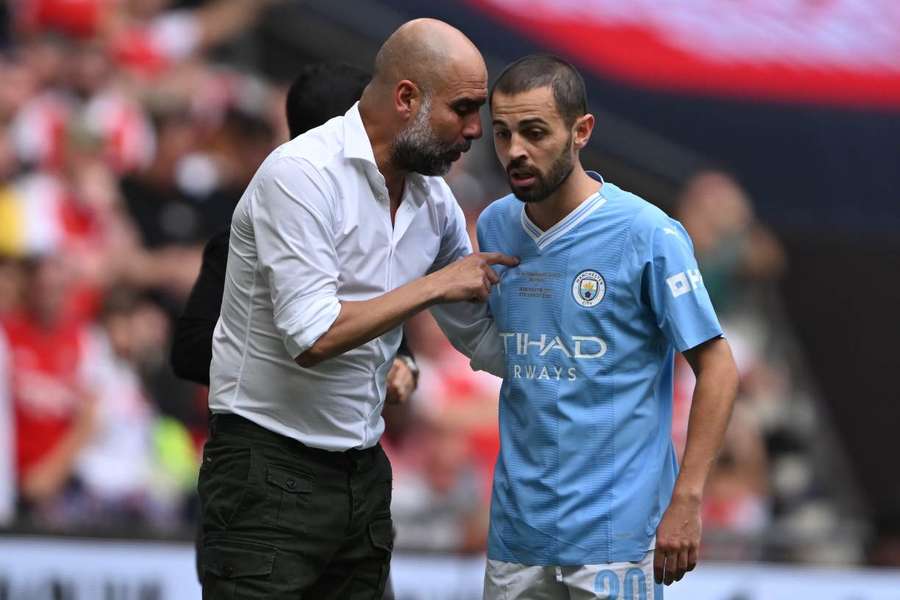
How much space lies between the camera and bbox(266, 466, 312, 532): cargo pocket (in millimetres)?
3654

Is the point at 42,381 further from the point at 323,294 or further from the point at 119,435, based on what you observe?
the point at 323,294

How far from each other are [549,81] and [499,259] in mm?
428

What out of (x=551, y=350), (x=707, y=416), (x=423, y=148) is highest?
(x=423, y=148)

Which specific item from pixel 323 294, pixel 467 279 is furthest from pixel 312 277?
pixel 467 279

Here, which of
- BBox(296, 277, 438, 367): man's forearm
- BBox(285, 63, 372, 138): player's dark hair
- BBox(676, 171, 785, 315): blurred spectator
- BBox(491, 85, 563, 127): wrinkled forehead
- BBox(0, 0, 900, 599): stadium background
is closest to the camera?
BBox(296, 277, 438, 367): man's forearm

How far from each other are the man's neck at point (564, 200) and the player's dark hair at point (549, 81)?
16cm

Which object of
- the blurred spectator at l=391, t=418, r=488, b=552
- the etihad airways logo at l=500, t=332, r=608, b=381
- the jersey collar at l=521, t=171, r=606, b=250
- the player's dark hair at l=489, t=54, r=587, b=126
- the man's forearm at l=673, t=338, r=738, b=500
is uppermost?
the player's dark hair at l=489, t=54, r=587, b=126

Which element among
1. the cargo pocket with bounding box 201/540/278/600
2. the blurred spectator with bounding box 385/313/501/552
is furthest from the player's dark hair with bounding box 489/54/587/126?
the blurred spectator with bounding box 385/313/501/552

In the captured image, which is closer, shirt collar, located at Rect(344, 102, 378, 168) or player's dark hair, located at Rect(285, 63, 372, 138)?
shirt collar, located at Rect(344, 102, 378, 168)

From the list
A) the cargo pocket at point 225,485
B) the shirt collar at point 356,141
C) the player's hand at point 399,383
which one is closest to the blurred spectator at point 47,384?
the player's hand at point 399,383

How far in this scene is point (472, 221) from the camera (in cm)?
865

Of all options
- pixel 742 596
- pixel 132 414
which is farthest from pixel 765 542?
pixel 132 414

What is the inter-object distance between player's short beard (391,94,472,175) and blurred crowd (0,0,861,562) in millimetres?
3074

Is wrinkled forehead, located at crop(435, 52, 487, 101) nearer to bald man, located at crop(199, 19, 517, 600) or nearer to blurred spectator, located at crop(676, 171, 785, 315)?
bald man, located at crop(199, 19, 517, 600)
